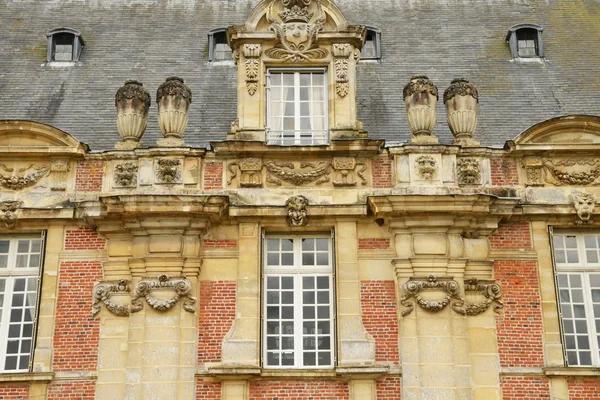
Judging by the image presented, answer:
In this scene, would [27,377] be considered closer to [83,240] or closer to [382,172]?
[83,240]

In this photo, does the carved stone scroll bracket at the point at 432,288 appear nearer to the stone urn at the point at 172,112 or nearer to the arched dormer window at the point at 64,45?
the stone urn at the point at 172,112

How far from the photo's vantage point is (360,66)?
52.8 ft

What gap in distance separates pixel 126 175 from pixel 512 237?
6.05 meters

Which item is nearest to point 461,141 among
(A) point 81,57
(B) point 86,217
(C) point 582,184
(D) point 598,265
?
(C) point 582,184

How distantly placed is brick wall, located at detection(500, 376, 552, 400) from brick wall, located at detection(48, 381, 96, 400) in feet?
19.3

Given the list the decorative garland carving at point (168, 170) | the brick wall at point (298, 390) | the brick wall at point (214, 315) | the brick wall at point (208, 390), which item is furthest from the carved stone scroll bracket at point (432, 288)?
the decorative garland carving at point (168, 170)

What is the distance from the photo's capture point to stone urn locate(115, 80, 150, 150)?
13023 millimetres

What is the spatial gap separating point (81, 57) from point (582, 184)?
32.3 feet

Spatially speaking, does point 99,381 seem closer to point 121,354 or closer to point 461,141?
point 121,354

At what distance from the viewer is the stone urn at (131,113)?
513 inches

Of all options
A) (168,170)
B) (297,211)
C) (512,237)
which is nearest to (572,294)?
(512,237)

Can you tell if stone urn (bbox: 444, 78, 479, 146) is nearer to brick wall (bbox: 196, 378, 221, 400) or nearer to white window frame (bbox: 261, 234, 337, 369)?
white window frame (bbox: 261, 234, 337, 369)

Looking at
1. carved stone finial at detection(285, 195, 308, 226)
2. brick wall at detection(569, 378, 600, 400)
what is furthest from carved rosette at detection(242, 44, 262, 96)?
brick wall at detection(569, 378, 600, 400)

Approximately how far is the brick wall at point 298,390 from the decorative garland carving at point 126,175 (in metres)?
3.64
